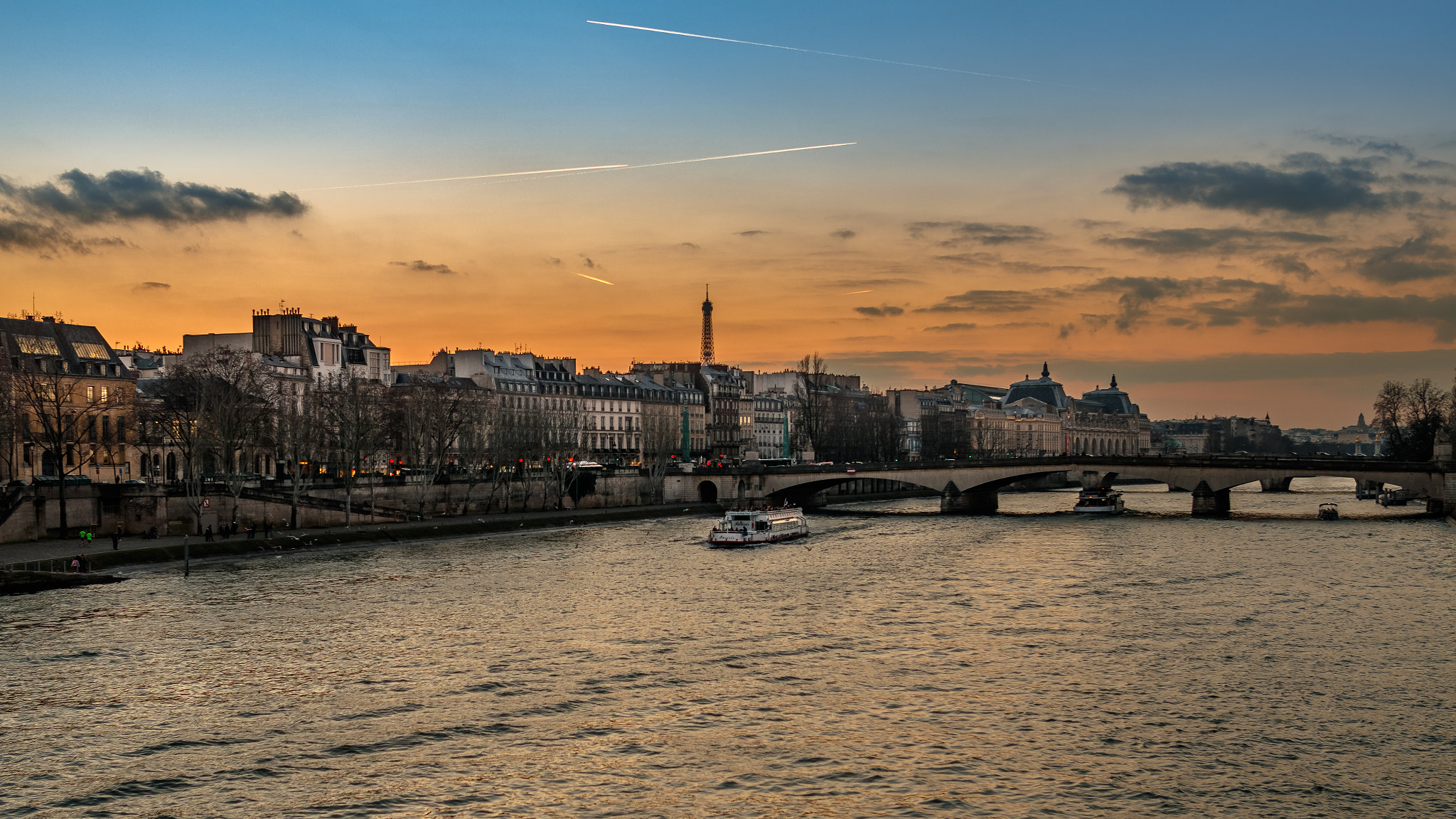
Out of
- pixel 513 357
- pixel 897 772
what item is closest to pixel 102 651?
pixel 897 772

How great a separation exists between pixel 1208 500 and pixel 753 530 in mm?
37115

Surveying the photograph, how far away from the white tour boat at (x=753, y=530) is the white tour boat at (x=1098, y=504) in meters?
27.5

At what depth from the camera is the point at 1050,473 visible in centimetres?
9781

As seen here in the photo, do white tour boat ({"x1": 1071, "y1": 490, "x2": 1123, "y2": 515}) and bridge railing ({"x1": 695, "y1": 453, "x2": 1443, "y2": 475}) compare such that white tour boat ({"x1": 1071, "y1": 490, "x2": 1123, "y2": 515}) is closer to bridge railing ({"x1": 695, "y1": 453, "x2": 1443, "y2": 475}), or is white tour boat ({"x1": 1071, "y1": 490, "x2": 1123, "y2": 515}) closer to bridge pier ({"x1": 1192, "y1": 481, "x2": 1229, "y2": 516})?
bridge railing ({"x1": 695, "y1": 453, "x2": 1443, "y2": 475})

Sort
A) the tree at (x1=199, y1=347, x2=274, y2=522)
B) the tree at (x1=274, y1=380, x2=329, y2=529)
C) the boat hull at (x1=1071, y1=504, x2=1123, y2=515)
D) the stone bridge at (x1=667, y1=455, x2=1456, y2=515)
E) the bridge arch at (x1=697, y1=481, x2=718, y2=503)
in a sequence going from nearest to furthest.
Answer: the tree at (x1=199, y1=347, x2=274, y2=522) < the tree at (x1=274, y1=380, x2=329, y2=529) < the stone bridge at (x1=667, y1=455, x2=1456, y2=515) < the boat hull at (x1=1071, y1=504, x2=1123, y2=515) < the bridge arch at (x1=697, y1=481, x2=718, y2=503)

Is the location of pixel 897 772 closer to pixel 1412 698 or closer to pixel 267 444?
pixel 1412 698

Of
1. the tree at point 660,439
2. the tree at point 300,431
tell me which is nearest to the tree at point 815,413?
the tree at point 660,439

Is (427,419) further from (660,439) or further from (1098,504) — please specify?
(1098,504)


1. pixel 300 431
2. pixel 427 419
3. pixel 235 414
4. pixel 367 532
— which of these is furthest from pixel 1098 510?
pixel 235 414

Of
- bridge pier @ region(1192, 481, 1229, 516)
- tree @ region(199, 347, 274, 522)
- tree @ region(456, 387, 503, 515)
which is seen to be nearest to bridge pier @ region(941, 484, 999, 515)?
bridge pier @ region(1192, 481, 1229, 516)

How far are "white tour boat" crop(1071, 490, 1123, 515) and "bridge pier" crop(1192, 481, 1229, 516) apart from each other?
5.74 metres

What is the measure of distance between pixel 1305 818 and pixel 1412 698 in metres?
9.47

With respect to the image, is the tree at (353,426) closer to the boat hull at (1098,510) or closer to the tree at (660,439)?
the tree at (660,439)

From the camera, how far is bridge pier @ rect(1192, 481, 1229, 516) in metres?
91.2
